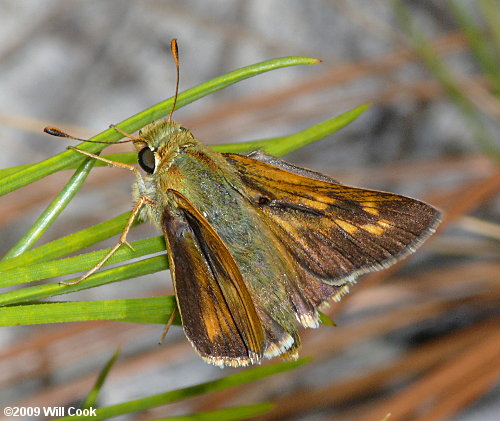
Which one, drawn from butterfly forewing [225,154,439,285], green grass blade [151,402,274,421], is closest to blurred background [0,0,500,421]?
butterfly forewing [225,154,439,285]

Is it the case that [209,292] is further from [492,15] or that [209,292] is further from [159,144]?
[492,15]

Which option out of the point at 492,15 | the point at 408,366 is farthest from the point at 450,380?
the point at 492,15

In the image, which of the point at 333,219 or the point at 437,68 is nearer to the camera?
the point at 333,219

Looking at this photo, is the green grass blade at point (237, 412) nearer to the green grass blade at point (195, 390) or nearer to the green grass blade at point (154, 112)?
the green grass blade at point (195, 390)

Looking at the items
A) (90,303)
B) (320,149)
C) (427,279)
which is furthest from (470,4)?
(90,303)

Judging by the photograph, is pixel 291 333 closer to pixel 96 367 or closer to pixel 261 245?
pixel 261 245

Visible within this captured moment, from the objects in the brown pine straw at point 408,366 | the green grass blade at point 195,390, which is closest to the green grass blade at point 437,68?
the brown pine straw at point 408,366
